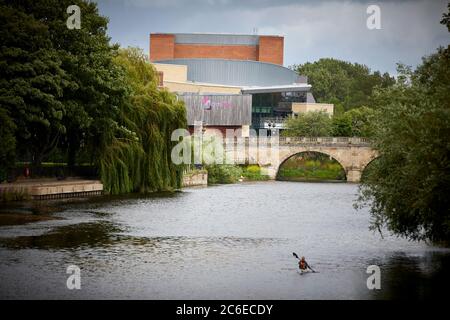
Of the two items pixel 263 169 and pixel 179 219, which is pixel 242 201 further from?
pixel 263 169

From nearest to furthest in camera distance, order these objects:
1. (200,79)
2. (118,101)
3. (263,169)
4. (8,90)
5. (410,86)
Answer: (410,86)
(8,90)
(118,101)
(263,169)
(200,79)

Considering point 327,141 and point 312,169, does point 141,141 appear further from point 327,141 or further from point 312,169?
point 312,169

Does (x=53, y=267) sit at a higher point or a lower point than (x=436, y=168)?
lower

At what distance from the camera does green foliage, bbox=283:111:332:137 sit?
10019 centimetres

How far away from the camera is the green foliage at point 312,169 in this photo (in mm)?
90625

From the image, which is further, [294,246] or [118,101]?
[118,101]

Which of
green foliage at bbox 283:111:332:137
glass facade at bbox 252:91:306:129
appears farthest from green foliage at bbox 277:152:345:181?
glass facade at bbox 252:91:306:129

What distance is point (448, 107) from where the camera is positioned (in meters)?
24.5

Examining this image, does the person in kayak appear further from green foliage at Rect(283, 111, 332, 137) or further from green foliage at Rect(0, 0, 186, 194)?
green foliage at Rect(283, 111, 332, 137)

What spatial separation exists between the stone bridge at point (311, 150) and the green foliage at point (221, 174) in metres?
10.1

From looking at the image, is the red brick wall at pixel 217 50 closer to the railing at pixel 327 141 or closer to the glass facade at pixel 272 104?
the glass facade at pixel 272 104

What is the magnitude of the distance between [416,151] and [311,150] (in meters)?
62.7
